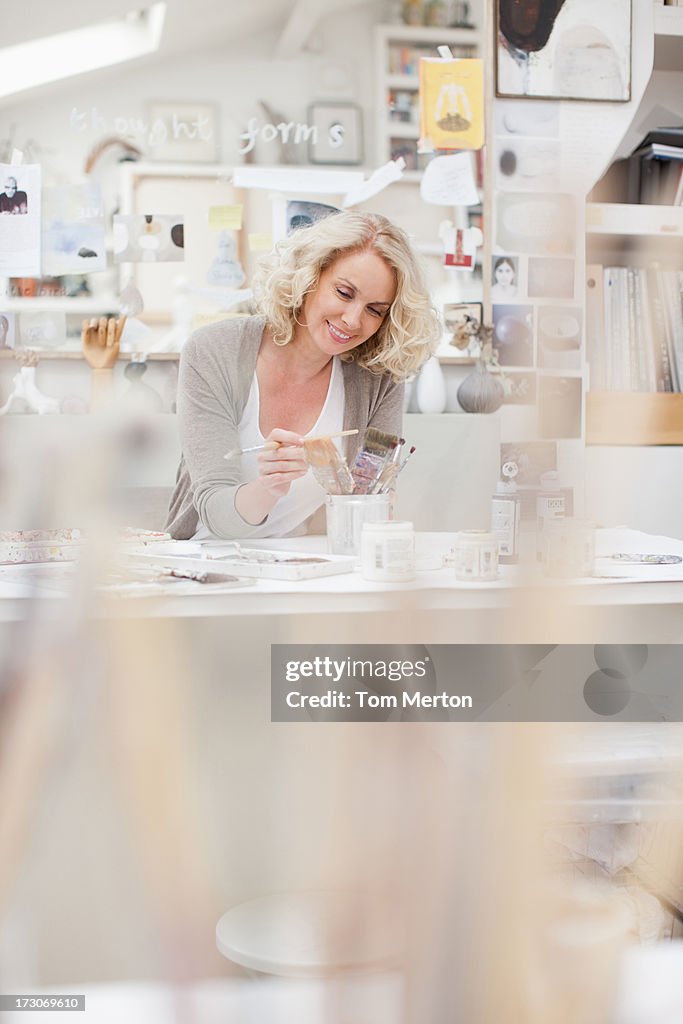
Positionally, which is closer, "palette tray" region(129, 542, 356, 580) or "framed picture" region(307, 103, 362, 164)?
"palette tray" region(129, 542, 356, 580)

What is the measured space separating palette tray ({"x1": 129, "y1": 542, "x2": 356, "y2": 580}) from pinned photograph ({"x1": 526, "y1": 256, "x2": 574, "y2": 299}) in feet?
1.15

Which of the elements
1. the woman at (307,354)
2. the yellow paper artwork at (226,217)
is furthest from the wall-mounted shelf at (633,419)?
the yellow paper artwork at (226,217)

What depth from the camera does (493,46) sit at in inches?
26.7

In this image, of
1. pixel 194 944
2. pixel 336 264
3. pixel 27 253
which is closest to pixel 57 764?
pixel 194 944

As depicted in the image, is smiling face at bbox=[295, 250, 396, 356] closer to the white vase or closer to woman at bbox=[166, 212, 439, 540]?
woman at bbox=[166, 212, 439, 540]

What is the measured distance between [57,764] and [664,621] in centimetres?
38

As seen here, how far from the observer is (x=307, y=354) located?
3.90ft

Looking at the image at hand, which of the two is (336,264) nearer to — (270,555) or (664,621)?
(270,555)

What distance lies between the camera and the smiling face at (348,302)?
1.14 m

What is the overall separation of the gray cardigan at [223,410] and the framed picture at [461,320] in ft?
1.43

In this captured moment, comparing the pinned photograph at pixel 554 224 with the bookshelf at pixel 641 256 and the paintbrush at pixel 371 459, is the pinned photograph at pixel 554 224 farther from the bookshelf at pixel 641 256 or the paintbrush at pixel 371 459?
the paintbrush at pixel 371 459

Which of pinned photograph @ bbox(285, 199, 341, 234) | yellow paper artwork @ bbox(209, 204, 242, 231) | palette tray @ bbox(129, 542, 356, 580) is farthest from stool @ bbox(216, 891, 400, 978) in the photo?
pinned photograph @ bbox(285, 199, 341, 234)

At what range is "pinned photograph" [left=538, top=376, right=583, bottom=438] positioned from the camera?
24cm

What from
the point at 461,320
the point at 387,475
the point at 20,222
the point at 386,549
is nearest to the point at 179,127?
the point at 20,222
